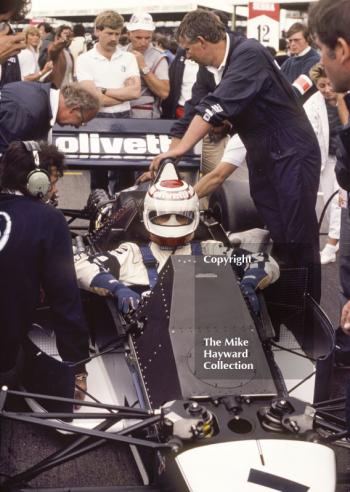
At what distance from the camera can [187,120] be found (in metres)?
4.82

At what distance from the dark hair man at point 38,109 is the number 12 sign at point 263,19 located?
5319mm

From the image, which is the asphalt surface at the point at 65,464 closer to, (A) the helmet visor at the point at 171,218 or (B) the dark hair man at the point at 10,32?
(A) the helmet visor at the point at 171,218

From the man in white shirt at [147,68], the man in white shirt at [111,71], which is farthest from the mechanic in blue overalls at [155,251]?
the man in white shirt at [147,68]

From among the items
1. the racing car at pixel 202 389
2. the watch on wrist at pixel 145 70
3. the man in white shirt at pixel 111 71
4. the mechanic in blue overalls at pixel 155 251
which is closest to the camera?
the racing car at pixel 202 389

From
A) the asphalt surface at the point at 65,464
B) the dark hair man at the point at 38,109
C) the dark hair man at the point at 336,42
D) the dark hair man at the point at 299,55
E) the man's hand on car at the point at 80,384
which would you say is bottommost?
the asphalt surface at the point at 65,464

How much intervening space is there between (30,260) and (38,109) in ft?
4.18

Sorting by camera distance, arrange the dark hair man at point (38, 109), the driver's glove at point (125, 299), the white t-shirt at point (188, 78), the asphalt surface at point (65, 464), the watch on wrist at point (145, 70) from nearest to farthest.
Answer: the asphalt surface at point (65, 464) < the driver's glove at point (125, 299) < the dark hair man at point (38, 109) < the watch on wrist at point (145, 70) < the white t-shirt at point (188, 78)

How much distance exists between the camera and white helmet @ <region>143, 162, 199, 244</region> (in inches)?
136

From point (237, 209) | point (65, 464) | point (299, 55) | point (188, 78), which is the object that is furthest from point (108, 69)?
point (65, 464)

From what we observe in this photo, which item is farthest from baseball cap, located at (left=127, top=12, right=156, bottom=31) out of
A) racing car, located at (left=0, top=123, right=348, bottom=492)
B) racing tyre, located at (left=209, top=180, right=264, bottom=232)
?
racing car, located at (left=0, top=123, right=348, bottom=492)

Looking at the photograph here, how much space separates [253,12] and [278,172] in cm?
535

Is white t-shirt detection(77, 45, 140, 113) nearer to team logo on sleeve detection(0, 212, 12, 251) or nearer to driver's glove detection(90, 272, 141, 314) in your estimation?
driver's glove detection(90, 272, 141, 314)

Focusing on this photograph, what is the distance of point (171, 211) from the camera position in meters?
3.44

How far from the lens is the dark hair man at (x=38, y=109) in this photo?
369 centimetres
